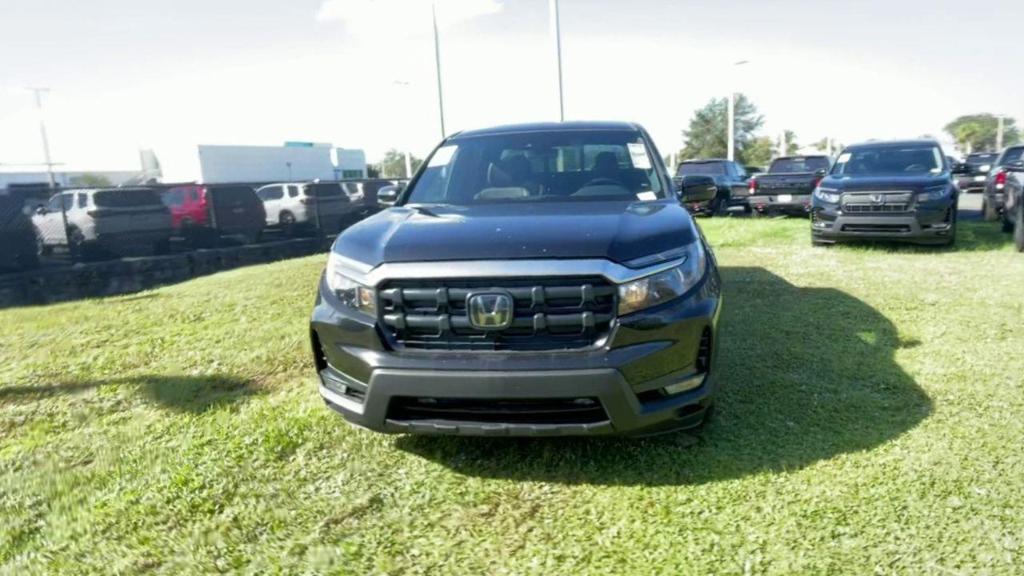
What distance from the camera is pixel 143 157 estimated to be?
2985 inches

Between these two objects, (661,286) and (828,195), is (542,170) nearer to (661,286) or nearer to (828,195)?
(661,286)

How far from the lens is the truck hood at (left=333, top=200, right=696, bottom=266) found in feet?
8.48

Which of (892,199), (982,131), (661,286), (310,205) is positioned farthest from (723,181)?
(982,131)

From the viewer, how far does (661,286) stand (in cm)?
260

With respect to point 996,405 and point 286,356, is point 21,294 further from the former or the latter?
point 996,405

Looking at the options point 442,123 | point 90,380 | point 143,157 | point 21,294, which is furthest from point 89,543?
point 143,157

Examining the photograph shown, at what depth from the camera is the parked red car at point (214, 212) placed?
10.9 meters

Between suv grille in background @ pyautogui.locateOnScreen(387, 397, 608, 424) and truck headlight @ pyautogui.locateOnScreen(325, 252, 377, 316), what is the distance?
437 mm

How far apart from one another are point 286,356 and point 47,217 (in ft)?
22.4

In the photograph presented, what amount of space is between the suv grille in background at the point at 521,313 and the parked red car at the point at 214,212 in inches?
393

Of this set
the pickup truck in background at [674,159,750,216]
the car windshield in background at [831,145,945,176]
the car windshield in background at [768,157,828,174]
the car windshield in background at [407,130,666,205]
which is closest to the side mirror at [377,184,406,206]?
the car windshield in background at [407,130,666,205]

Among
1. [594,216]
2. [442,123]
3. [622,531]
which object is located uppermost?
[442,123]

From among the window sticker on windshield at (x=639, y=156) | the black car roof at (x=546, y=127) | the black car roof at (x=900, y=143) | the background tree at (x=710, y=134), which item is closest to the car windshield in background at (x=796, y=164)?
the black car roof at (x=900, y=143)

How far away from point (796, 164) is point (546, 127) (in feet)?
41.9
